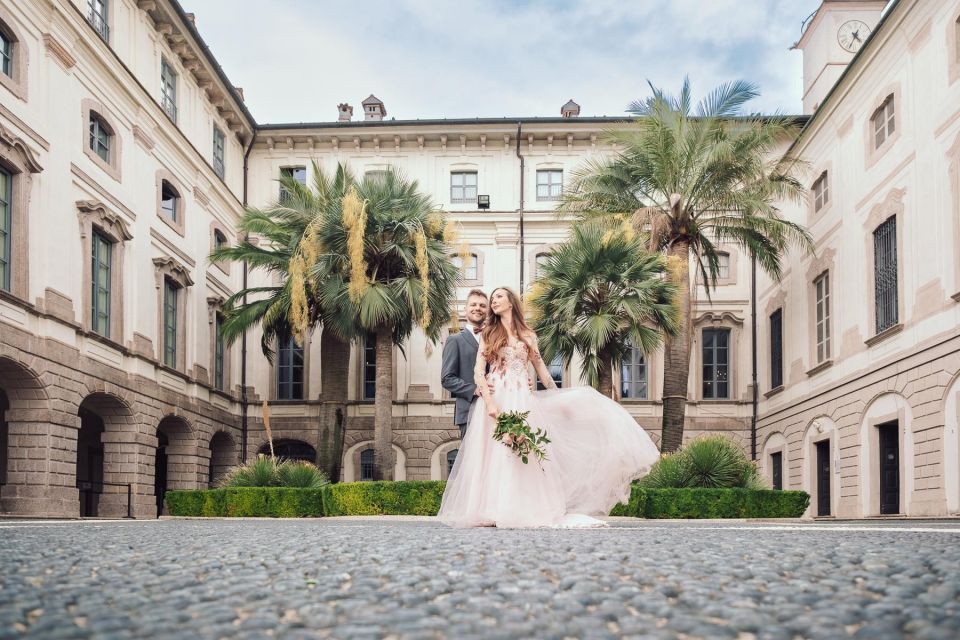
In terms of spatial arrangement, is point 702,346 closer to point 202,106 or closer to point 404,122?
point 404,122

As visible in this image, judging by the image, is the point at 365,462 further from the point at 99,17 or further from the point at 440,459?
the point at 99,17

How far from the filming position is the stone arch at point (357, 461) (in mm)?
33344

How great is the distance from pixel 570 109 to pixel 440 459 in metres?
13.5

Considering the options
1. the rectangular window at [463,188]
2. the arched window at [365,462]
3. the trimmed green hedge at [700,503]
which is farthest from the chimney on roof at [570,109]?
the trimmed green hedge at [700,503]

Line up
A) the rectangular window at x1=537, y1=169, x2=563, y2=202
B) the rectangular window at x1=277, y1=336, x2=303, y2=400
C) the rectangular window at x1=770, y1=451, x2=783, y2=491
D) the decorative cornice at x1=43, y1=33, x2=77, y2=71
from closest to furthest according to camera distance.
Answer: the decorative cornice at x1=43, y1=33, x2=77, y2=71 < the rectangular window at x1=770, y1=451, x2=783, y2=491 < the rectangular window at x1=277, y1=336, x2=303, y2=400 < the rectangular window at x1=537, y1=169, x2=563, y2=202

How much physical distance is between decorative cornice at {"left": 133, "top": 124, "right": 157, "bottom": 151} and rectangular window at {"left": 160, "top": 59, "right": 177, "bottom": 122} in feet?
4.44

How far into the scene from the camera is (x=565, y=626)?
2725 millimetres

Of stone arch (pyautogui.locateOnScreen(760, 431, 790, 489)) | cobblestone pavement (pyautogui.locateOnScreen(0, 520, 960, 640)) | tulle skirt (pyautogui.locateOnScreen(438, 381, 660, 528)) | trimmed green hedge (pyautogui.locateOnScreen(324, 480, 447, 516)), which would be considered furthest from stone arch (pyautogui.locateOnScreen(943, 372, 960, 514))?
cobblestone pavement (pyautogui.locateOnScreen(0, 520, 960, 640))

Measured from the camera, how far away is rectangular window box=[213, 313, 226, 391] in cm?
3102

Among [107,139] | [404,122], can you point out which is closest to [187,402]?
[107,139]

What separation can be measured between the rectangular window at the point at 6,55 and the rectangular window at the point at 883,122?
1842cm

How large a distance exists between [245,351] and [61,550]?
94.9 feet

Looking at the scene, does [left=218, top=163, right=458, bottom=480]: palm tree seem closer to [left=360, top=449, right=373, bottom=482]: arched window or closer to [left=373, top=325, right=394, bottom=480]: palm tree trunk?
[left=373, top=325, right=394, bottom=480]: palm tree trunk

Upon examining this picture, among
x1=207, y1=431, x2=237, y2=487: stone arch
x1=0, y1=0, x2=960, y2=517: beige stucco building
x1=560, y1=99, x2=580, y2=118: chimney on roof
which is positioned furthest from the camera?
x1=560, y1=99, x2=580, y2=118: chimney on roof
